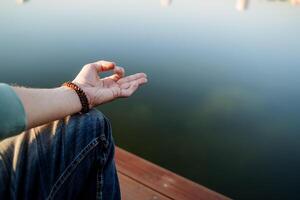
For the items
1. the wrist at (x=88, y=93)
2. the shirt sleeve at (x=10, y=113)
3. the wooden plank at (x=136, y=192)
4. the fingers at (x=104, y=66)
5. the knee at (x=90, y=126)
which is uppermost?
the shirt sleeve at (x=10, y=113)

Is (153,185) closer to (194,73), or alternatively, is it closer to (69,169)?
(69,169)

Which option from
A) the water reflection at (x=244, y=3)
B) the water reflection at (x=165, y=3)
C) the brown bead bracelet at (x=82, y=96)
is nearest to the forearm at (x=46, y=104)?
the brown bead bracelet at (x=82, y=96)

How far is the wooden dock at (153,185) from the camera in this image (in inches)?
49.3

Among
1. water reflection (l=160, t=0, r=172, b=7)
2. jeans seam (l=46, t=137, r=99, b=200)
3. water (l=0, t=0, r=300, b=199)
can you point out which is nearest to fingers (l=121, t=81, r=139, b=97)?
jeans seam (l=46, t=137, r=99, b=200)

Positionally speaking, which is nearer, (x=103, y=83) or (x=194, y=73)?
(x=103, y=83)

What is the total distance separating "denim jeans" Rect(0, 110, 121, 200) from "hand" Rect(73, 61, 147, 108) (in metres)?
A: 0.10

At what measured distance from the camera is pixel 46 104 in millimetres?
748

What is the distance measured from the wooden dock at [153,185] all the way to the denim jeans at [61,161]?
0.48 m

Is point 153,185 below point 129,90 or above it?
below

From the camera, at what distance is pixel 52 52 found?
3.90m

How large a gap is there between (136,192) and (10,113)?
725mm

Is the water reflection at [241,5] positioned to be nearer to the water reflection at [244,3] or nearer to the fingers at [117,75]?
the water reflection at [244,3]

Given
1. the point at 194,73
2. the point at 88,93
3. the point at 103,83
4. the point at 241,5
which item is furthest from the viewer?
the point at 241,5

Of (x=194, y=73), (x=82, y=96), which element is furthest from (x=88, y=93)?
(x=194, y=73)
